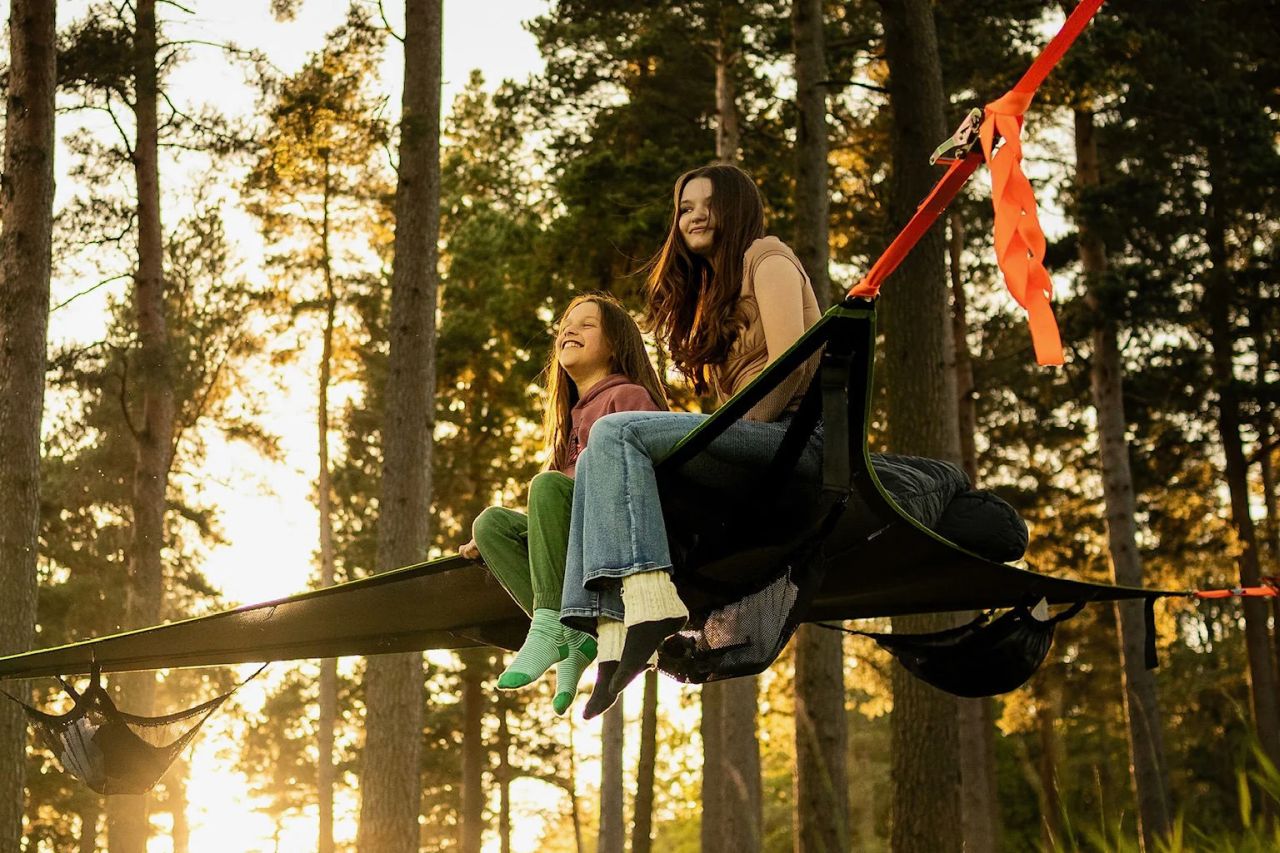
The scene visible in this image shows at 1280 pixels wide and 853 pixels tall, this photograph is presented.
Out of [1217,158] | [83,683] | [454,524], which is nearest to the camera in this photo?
[1217,158]

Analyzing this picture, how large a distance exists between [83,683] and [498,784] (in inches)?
357

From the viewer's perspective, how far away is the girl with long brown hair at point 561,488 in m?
2.17

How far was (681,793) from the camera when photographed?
24188 millimetres

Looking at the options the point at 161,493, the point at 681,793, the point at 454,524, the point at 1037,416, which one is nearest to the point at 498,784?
the point at 681,793

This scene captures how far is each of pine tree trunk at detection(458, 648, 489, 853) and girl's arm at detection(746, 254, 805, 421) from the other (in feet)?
49.0

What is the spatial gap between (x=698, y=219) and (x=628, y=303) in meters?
8.89

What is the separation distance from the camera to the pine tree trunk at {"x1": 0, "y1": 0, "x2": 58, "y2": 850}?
536cm

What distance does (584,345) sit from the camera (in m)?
2.62

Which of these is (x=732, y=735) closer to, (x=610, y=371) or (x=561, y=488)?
(x=610, y=371)

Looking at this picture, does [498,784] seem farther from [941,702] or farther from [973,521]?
[973,521]

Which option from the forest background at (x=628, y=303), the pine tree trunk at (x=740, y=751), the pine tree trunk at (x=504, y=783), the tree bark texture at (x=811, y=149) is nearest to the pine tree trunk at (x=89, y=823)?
the forest background at (x=628, y=303)

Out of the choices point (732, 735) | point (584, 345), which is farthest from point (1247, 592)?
point (732, 735)

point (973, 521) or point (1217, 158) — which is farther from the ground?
point (1217, 158)

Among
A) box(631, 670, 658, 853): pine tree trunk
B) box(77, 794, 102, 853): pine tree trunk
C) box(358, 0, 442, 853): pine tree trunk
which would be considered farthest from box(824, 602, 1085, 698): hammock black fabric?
box(77, 794, 102, 853): pine tree trunk
